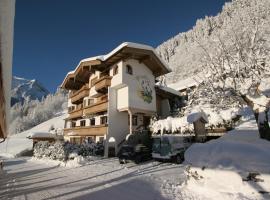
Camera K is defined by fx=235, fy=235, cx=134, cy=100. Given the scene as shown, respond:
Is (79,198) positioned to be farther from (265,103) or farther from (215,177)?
(265,103)

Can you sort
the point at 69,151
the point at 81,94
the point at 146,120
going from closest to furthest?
1. the point at 69,151
2. the point at 146,120
3. the point at 81,94

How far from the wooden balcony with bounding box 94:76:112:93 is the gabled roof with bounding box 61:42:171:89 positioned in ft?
7.06

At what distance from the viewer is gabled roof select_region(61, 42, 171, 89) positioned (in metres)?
26.1

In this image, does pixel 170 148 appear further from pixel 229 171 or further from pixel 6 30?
pixel 6 30

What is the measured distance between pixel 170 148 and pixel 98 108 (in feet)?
45.1

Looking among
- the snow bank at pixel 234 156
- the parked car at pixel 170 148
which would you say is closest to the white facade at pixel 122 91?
the parked car at pixel 170 148

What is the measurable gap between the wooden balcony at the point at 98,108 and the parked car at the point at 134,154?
9051mm

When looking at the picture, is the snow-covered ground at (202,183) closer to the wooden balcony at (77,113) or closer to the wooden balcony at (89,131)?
the wooden balcony at (89,131)

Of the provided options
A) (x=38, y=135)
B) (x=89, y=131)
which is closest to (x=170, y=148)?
(x=89, y=131)

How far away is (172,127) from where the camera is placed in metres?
24.4

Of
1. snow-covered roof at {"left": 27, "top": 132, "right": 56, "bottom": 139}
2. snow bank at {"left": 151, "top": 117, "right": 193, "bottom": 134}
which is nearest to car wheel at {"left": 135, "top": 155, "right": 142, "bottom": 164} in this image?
snow bank at {"left": 151, "top": 117, "right": 193, "bottom": 134}

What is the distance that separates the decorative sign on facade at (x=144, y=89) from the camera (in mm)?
28230

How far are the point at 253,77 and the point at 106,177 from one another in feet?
30.6

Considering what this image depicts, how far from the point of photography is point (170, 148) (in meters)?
17.4
